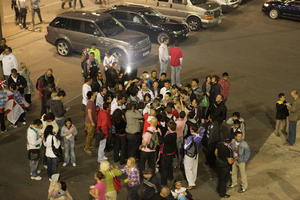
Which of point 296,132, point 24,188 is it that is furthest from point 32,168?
point 296,132

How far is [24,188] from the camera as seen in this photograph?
1081 cm

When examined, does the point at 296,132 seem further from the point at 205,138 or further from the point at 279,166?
the point at 205,138

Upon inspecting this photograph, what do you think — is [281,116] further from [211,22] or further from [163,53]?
[211,22]

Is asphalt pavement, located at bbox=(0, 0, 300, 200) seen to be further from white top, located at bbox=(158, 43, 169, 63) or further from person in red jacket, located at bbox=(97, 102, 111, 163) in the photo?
white top, located at bbox=(158, 43, 169, 63)

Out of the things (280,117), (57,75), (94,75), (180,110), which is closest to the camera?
(180,110)

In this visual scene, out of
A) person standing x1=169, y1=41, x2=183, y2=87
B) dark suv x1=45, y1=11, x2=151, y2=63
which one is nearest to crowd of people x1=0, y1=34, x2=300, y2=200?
person standing x1=169, y1=41, x2=183, y2=87

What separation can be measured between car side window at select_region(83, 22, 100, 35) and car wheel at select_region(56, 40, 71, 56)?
1074mm

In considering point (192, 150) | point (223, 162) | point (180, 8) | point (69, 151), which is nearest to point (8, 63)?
point (69, 151)

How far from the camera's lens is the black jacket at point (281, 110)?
12.6 m

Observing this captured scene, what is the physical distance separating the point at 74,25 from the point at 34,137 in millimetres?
9364

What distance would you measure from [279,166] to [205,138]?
1.99m

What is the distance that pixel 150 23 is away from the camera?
819 inches

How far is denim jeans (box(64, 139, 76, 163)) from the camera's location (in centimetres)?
1121

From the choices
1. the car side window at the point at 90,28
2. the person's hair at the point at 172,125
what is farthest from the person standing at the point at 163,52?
the person's hair at the point at 172,125
